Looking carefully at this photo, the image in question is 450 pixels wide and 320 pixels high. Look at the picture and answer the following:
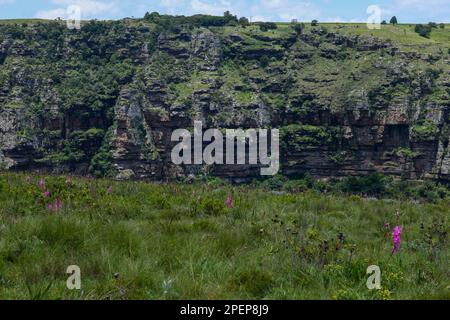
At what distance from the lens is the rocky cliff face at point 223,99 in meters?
134

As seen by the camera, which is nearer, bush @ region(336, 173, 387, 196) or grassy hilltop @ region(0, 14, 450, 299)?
bush @ region(336, 173, 387, 196)

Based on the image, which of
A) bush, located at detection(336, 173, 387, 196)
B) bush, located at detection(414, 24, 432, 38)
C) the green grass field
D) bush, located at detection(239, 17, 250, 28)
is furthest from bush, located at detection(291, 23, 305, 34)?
the green grass field

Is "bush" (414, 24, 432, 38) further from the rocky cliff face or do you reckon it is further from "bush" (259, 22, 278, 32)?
"bush" (259, 22, 278, 32)

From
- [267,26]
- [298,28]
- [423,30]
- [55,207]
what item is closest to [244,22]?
[267,26]

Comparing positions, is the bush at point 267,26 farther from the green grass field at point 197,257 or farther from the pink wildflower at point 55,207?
the pink wildflower at point 55,207

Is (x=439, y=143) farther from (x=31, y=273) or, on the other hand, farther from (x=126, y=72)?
(x=31, y=273)

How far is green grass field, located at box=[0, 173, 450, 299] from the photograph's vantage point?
478cm

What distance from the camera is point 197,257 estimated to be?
580 centimetres

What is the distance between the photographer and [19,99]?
460ft

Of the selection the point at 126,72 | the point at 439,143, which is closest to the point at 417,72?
the point at 439,143

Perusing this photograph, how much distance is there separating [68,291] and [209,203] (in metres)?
5.55

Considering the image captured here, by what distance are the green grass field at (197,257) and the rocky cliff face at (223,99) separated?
130m

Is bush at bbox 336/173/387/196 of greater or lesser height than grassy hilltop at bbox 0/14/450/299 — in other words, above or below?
below

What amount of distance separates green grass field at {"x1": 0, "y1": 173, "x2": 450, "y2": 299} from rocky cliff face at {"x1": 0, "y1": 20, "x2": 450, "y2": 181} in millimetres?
130060
